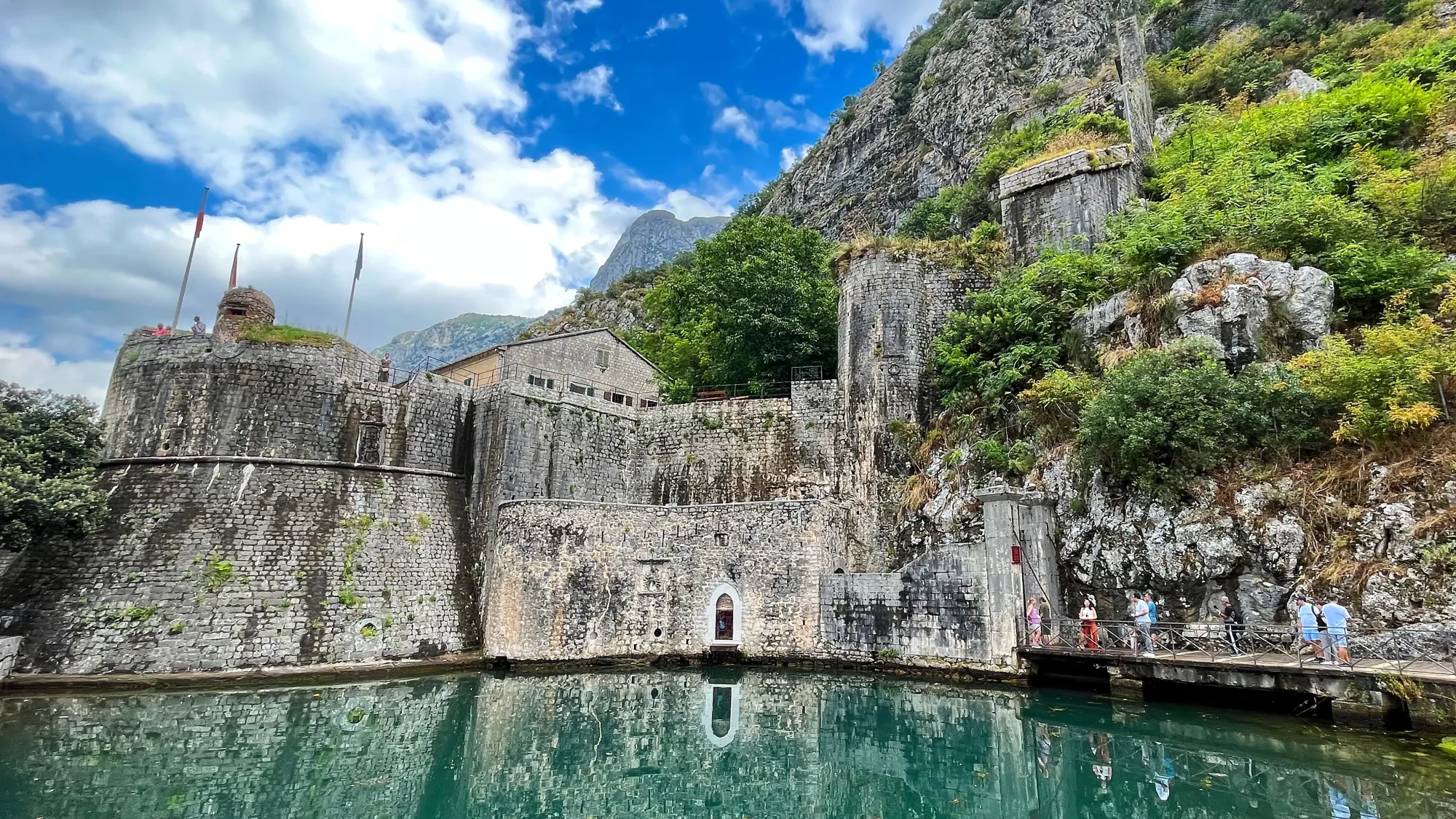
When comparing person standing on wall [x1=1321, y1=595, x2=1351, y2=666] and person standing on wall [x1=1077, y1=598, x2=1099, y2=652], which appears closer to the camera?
person standing on wall [x1=1321, y1=595, x2=1351, y2=666]

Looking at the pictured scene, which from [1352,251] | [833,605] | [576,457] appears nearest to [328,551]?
[576,457]

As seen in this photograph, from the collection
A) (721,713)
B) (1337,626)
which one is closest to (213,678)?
(721,713)

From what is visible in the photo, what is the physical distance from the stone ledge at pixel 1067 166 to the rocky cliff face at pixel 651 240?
486 ft

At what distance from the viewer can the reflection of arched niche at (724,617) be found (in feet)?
60.3

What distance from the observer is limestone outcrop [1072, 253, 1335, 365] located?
1394 centimetres

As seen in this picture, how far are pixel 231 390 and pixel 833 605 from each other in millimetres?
16881

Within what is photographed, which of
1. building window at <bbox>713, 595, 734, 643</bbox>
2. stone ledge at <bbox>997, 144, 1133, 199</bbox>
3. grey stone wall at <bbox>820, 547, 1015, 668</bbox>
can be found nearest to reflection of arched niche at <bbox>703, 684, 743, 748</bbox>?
building window at <bbox>713, 595, 734, 643</bbox>

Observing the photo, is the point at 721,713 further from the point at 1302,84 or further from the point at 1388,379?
the point at 1302,84

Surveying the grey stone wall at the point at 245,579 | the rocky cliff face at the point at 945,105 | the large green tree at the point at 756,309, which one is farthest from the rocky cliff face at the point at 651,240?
the grey stone wall at the point at 245,579

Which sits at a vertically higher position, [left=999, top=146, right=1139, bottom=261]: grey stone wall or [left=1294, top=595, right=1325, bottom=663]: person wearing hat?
[left=999, top=146, right=1139, bottom=261]: grey stone wall

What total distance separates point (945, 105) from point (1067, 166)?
88.4 ft

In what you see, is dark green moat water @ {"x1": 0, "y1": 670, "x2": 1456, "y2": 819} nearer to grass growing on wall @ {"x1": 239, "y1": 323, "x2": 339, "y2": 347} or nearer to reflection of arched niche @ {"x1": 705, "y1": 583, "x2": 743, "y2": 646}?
reflection of arched niche @ {"x1": 705, "y1": 583, "x2": 743, "y2": 646}

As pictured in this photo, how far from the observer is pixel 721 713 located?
1327cm

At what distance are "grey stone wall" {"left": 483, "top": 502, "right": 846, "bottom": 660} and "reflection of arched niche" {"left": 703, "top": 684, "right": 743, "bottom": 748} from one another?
2.71 meters
